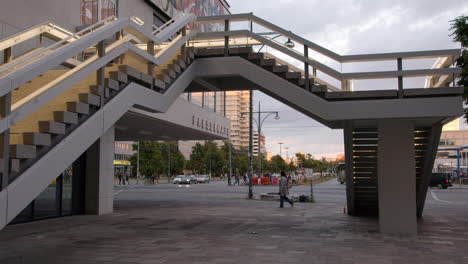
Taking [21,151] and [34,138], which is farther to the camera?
[34,138]

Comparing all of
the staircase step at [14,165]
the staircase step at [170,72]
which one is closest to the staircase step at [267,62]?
the staircase step at [170,72]

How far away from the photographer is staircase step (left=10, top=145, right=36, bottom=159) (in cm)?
557

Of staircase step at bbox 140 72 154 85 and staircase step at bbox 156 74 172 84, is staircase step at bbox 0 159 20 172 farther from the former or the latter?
staircase step at bbox 156 74 172 84

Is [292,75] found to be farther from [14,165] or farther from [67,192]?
[67,192]

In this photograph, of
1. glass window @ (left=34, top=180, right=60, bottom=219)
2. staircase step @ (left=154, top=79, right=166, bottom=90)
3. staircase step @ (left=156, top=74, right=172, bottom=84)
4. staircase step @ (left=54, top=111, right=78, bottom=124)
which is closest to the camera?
staircase step @ (left=54, top=111, right=78, bottom=124)

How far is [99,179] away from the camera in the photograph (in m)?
16.0

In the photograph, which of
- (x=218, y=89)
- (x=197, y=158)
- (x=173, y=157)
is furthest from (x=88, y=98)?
(x=197, y=158)

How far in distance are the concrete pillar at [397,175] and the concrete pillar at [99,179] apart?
9.67 meters

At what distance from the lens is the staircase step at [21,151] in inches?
219

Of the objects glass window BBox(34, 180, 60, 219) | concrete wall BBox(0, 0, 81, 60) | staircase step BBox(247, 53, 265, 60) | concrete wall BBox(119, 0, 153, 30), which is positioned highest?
concrete wall BBox(119, 0, 153, 30)

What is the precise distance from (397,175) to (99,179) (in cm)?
1011

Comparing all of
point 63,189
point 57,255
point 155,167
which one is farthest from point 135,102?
point 155,167

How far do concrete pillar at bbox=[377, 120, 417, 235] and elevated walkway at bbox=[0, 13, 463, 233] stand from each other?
0.08ft

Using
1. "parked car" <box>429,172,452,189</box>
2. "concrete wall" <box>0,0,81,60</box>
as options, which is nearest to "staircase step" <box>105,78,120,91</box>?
"concrete wall" <box>0,0,81,60</box>
